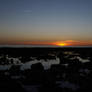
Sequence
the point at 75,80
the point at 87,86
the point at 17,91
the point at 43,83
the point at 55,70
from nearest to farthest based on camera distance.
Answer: the point at 17,91 → the point at 87,86 → the point at 43,83 → the point at 75,80 → the point at 55,70

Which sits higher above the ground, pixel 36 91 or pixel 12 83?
pixel 12 83

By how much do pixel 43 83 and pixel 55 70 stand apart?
4.38 metres

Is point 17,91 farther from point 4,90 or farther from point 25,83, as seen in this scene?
point 25,83

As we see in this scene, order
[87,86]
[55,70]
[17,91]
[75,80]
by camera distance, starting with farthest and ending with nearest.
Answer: [55,70] → [75,80] → [87,86] → [17,91]

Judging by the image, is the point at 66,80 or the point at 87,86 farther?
the point at 66,80

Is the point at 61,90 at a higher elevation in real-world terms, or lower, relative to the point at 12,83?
lower

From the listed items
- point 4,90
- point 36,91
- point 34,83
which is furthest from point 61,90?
point 4,90

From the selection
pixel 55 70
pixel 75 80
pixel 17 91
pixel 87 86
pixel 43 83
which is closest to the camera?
pixel 17 91

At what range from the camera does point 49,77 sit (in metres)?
9.34

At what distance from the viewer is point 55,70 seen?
533 inches

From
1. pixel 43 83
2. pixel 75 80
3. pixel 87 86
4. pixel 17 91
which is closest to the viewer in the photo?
pixel 17 91

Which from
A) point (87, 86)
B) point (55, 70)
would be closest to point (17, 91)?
point (87, 86)

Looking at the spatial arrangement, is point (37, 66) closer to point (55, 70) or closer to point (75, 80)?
point (55, 70)

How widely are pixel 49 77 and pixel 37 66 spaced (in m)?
4.86
